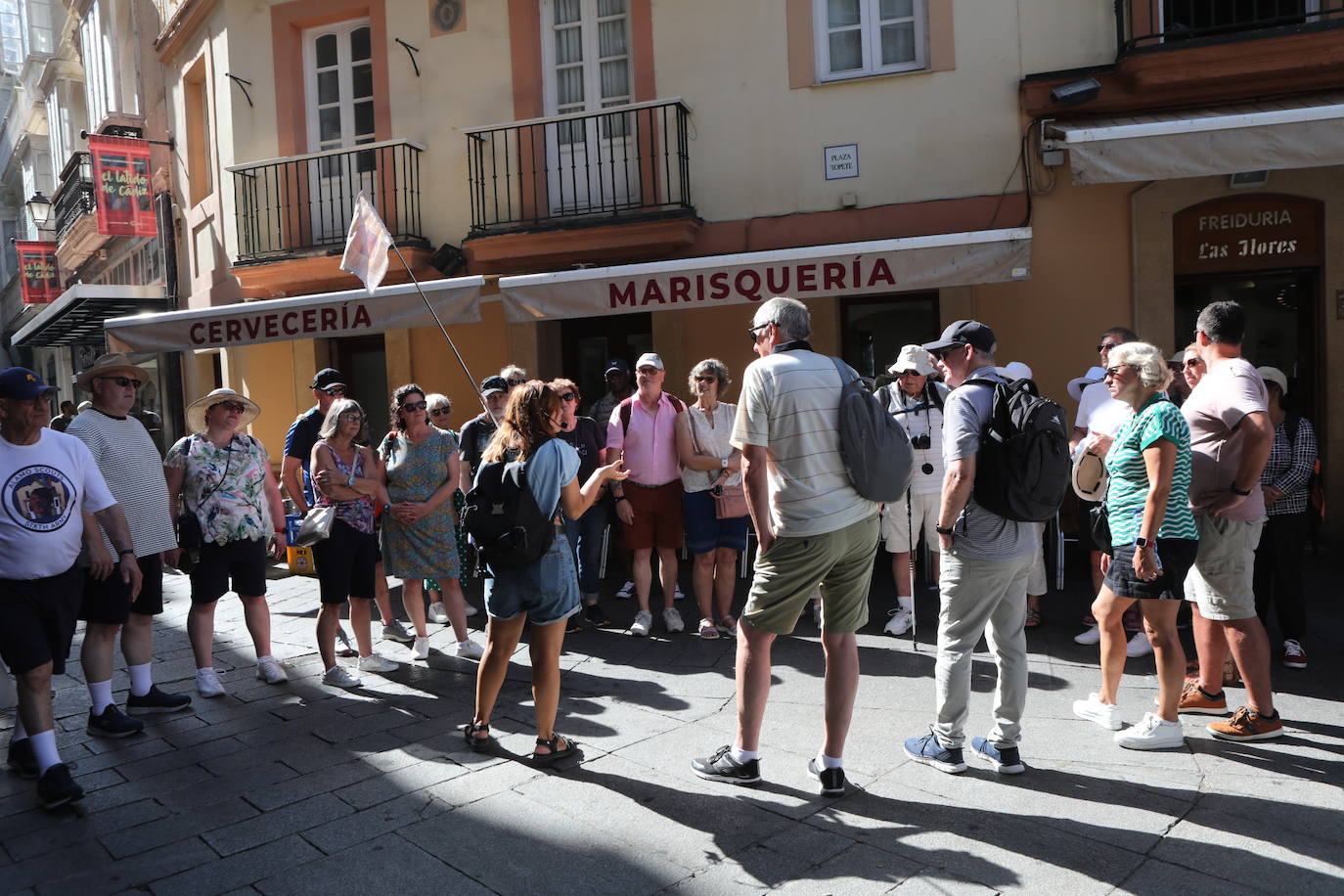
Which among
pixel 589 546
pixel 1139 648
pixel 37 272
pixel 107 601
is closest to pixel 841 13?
pixel 589 546

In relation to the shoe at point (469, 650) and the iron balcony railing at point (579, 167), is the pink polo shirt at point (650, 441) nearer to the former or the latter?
the shoe at point (469, 650)

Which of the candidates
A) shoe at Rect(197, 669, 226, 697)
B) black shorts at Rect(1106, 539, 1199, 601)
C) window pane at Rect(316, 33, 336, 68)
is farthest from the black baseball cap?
window pane at Rect(316, 33, 336, 68)

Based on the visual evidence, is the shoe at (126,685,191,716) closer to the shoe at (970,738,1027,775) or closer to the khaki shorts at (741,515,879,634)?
the khaki shorts at (741,515,879,634)

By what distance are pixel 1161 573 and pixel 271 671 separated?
4.75 metres

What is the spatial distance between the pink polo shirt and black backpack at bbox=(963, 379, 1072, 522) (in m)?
3.19

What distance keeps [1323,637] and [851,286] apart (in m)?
3.92

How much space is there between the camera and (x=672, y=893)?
130 inches

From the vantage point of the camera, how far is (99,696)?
5156mm

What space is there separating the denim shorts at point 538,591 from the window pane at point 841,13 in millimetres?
7756

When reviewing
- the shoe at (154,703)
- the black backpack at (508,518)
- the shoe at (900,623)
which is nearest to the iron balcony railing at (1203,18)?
the shoe at (900,623)

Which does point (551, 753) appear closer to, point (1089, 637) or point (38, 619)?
point (38, 619)

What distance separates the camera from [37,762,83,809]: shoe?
4125mm

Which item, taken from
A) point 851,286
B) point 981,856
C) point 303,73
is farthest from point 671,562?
point 303,73

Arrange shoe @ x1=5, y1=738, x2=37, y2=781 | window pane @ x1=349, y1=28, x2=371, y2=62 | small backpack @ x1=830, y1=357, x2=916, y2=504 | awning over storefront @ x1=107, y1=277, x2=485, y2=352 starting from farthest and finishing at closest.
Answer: window pane @ x1=349, y1=28, x2=371, y2=62 → awning over storefront @ x1=107, y1=277, x2=485, y2=352 → shoe @ x1=5, y1=738, x2=37, y2=781 → small backpack @ x1=830, y1=357, x2=916, y2=504
